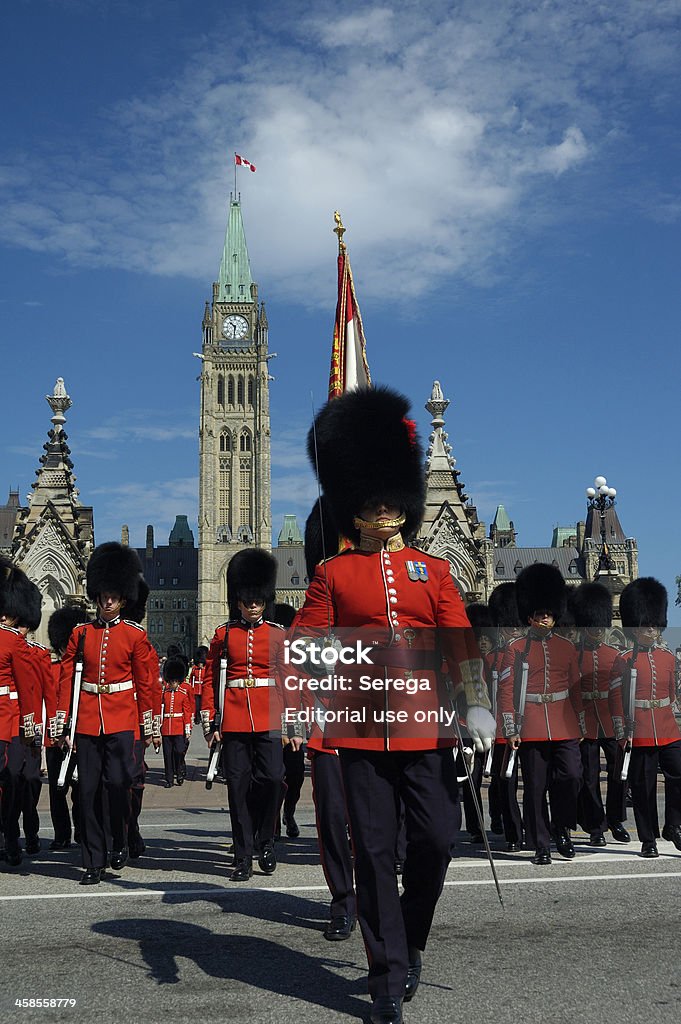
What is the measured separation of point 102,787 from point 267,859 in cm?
145

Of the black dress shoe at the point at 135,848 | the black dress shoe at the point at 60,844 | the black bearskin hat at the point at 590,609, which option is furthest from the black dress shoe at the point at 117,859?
the black bearskin hat at the point at 590,609

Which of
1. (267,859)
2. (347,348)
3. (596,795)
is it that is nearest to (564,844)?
(596,795)

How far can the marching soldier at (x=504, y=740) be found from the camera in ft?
33.6

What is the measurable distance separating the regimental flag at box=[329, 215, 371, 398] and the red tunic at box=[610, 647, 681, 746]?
4427 millimetres

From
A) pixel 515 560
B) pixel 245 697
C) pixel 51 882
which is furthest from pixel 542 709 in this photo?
pixel 515 560

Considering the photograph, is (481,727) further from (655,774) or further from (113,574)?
(113,574)

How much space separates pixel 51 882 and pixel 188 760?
1574 cm

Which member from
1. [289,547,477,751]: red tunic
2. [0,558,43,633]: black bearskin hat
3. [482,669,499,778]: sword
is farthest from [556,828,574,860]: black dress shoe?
[0,558,43,633]: black bearskin hat

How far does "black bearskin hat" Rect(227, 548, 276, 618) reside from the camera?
34.3ft

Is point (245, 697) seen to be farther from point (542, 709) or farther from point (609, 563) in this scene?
point (609, 563)

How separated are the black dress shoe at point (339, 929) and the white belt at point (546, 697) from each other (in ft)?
11.7

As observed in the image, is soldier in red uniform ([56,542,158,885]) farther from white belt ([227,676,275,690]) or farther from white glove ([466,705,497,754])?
white glove ([466,705,497,754])

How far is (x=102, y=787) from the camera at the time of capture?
8.76 metres

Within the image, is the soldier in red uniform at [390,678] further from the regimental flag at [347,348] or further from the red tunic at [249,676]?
the regimental flag at [347,348]
